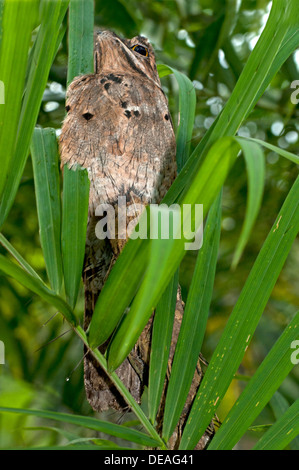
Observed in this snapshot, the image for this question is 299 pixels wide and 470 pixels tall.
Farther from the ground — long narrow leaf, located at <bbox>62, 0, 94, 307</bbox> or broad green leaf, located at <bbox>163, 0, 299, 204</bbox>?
broad green leaf, located at <bbox>163, 0, 299, 204</bbox>

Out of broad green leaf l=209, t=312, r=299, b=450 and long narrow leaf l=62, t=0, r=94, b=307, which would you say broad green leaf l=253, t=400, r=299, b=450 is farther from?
long narrow leaf l=62, t=0, r=94, b=307

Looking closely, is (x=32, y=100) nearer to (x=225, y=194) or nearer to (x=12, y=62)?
(x=12, y=62)

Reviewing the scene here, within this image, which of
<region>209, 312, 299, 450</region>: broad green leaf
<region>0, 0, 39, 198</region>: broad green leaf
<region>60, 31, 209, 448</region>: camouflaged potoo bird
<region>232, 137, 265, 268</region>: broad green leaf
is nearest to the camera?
<region>232, 137, 265, 268</region>: broad green leaf

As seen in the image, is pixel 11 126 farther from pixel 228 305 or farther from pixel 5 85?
pixel 228 305

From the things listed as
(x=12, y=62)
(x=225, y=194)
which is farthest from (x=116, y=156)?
(x=225, y=194)

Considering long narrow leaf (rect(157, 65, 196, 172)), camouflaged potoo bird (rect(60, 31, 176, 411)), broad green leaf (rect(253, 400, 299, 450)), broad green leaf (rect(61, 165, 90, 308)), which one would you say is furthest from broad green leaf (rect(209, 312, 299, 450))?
long narrow leaf (rect(157, 65, 196, 172))
